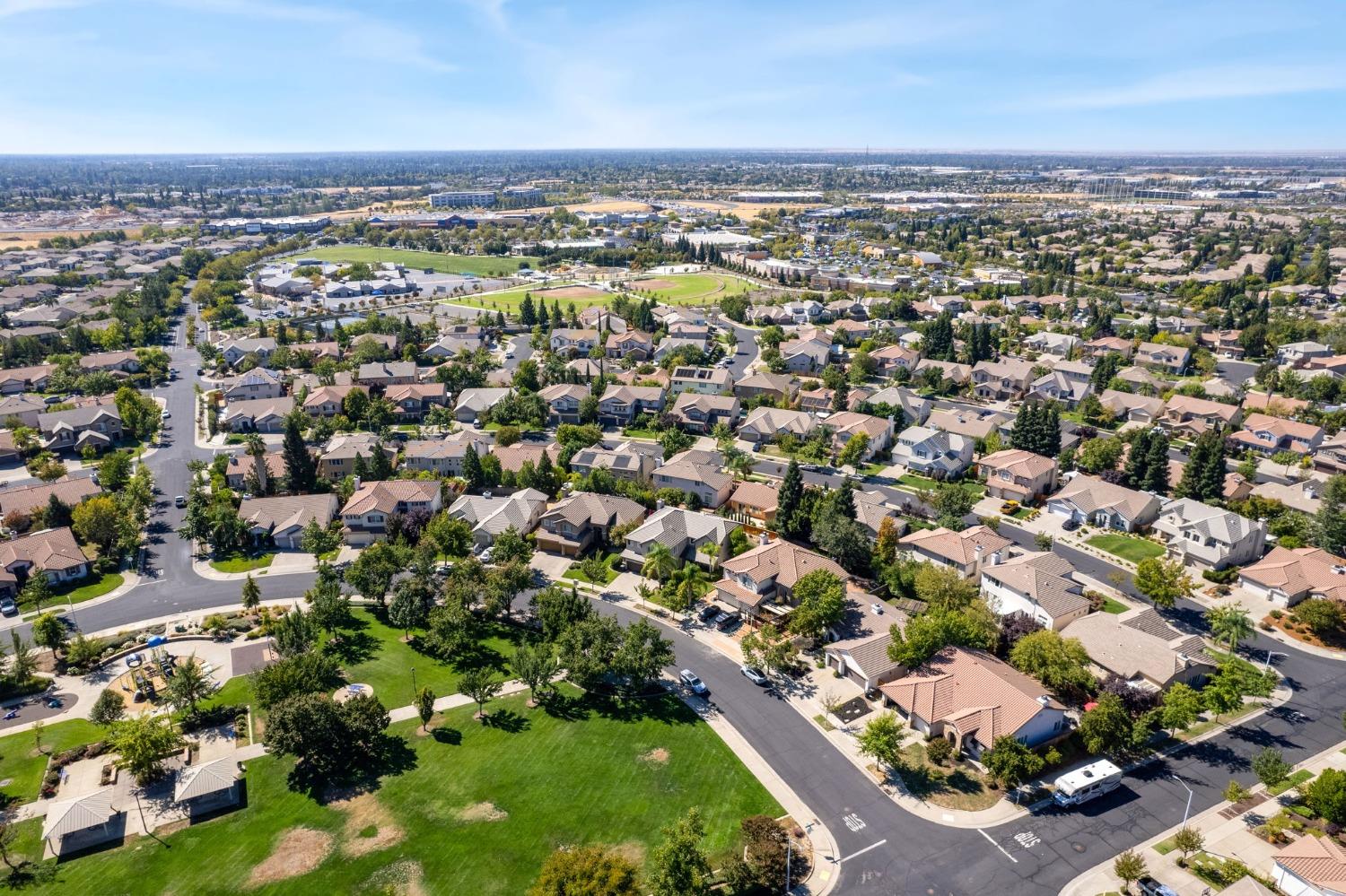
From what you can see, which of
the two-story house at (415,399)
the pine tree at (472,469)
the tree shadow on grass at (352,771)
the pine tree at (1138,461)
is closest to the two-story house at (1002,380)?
the pine tree at (1138,461)

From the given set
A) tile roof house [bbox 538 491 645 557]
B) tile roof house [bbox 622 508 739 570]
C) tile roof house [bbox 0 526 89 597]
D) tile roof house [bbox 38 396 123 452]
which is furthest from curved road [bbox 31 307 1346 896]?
tile roof house [bbox 38 396 123 452]

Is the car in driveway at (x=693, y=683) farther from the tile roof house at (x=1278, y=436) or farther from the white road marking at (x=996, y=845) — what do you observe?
the tile roof house at (x=1278, y=436)

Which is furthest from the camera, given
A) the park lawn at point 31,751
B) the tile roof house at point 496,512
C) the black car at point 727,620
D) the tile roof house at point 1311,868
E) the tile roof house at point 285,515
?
the tile roof house at point 285,515

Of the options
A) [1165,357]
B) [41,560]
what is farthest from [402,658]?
[1165,357]

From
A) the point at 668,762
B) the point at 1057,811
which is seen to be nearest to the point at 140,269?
the point at 668,762

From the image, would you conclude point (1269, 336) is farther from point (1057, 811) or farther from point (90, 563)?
point (90, 563)

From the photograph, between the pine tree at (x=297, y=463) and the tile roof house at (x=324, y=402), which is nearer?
the pine tree at (x=297, y=463)

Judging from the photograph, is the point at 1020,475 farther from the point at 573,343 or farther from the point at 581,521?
the point at 573,343

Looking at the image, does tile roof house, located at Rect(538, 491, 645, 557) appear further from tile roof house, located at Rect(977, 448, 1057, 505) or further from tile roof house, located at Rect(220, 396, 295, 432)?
tile roof house, located at Rect(220, 396, 295, 432)
